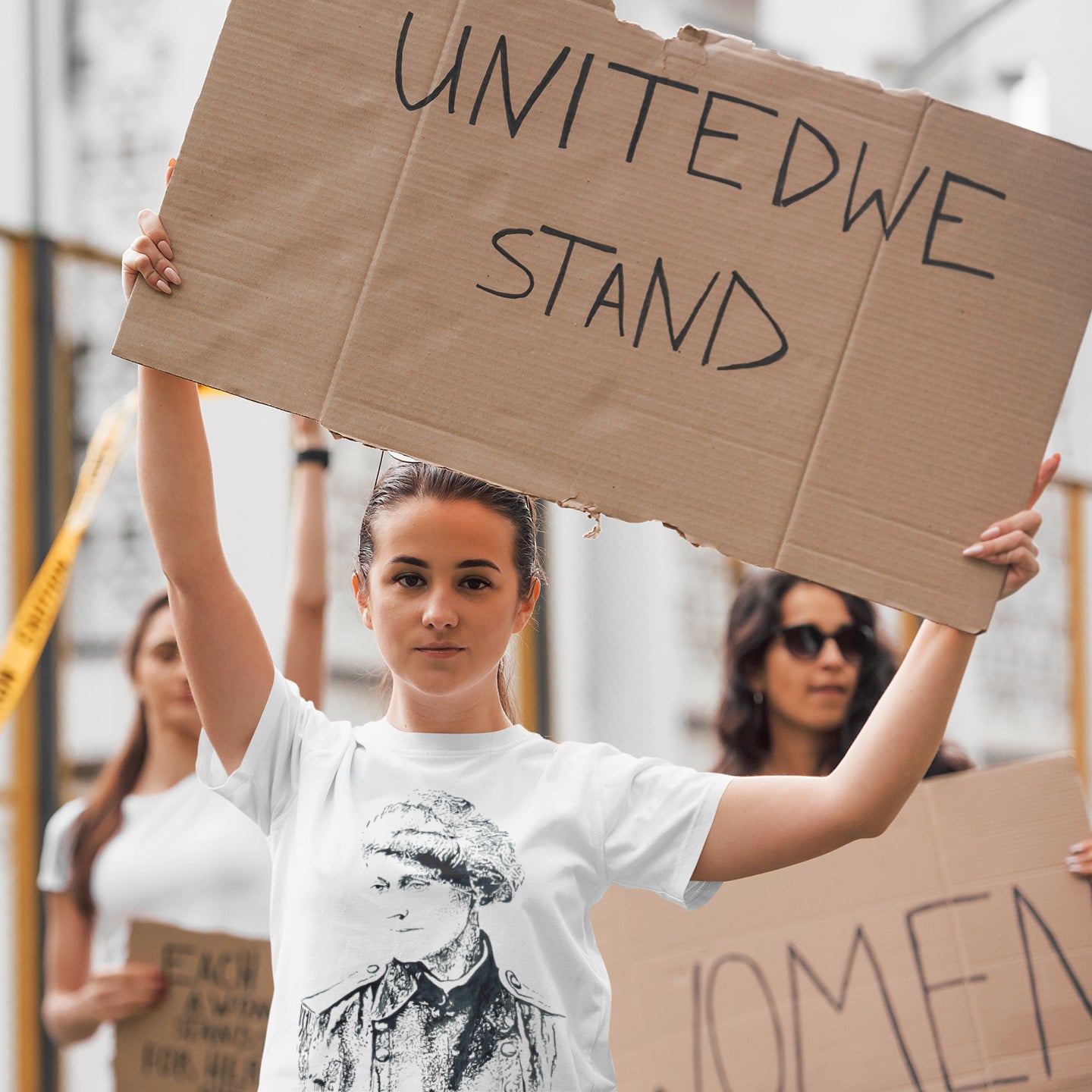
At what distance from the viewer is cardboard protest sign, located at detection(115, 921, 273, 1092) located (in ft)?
6.40

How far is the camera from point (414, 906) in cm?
116

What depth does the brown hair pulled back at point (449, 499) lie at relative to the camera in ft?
4.26

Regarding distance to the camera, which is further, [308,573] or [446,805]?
[308,573]

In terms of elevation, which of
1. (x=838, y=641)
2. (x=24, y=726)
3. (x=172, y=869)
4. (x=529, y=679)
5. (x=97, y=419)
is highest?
(x=97, y=419)

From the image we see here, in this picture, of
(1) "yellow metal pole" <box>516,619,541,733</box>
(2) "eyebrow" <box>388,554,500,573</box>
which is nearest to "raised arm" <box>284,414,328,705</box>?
(2) "eyebrow" <box>388,554,500,573</box>

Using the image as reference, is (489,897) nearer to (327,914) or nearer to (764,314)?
(327,914)

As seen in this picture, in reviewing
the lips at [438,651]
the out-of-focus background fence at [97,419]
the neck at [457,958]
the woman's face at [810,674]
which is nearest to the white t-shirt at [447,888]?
the neck at [457,958]

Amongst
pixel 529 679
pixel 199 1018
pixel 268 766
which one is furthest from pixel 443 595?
pixel 529 679

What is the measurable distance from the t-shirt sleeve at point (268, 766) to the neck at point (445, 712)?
91mm

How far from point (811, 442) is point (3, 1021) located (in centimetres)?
296

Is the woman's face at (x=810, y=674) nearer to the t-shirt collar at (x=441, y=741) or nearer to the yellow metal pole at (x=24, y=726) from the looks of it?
the t-shirt collar at (x=441, y=741)

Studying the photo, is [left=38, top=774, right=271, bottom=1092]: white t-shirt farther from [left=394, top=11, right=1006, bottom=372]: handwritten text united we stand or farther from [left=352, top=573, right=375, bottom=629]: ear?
[left=394, top=11, right=1006, bottom=372]: handwritten text united we stand

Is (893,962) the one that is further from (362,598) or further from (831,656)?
(362,598)

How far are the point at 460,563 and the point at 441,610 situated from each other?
0.06m
